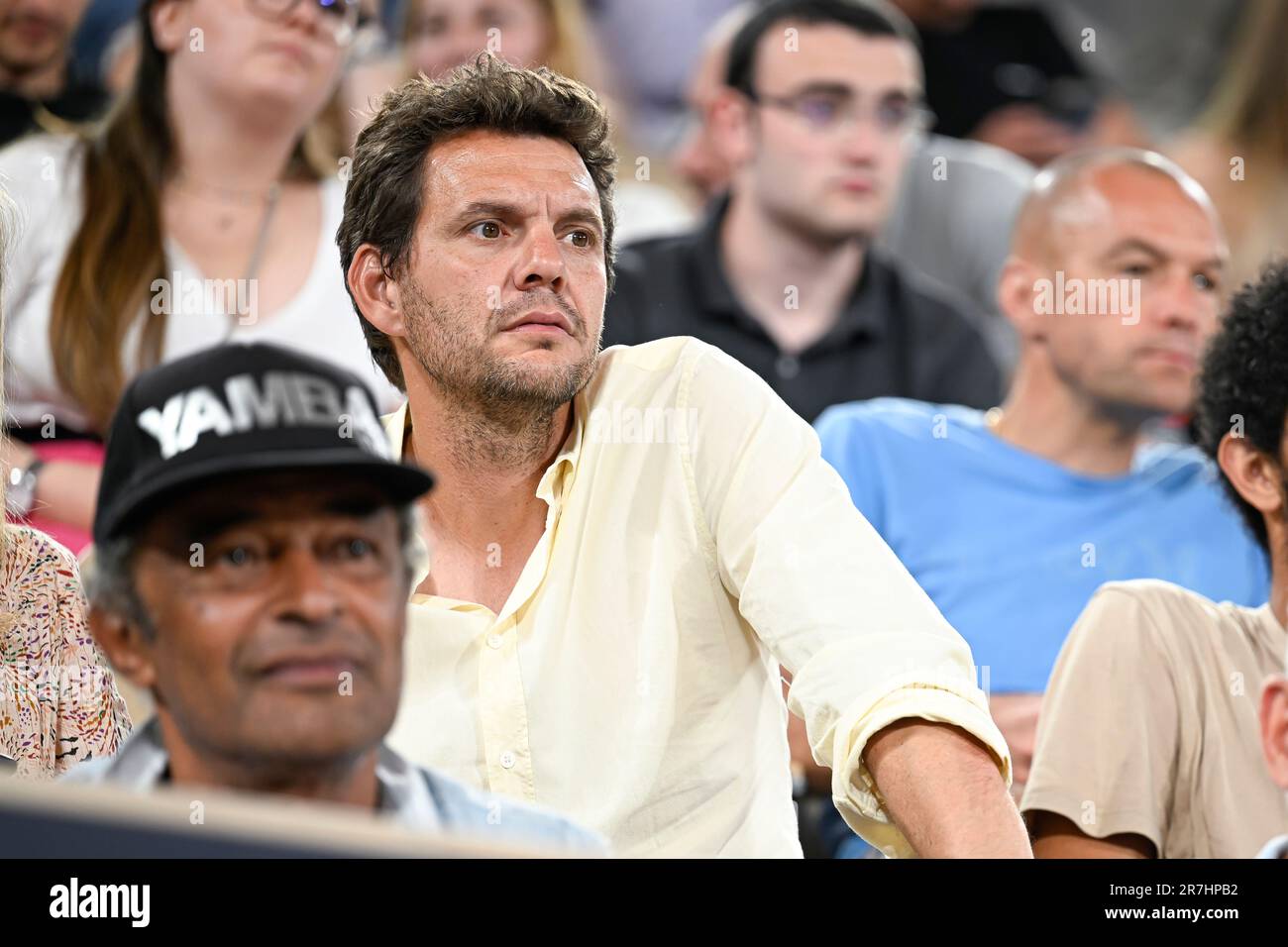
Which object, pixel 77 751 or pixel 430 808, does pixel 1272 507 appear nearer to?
pixel 430 808

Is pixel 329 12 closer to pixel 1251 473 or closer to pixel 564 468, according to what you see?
pixel 564 468

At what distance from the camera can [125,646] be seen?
2.90ft

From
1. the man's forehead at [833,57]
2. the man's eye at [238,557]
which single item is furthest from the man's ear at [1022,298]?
the man's eye at [238,557]

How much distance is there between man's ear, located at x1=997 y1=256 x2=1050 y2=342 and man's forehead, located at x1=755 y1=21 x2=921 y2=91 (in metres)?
0.38

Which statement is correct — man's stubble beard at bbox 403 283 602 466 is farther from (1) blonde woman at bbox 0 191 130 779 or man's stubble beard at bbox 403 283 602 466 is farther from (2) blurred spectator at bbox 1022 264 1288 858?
(2) blurred spectator at bbox 1022 264 1288 858

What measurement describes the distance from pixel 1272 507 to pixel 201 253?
1438 mm

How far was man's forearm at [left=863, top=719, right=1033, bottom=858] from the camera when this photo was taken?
1104 mm

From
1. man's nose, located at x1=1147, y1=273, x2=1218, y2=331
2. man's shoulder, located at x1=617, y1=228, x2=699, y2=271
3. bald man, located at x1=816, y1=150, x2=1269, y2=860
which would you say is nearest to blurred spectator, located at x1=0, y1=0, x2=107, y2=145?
man's shoulder, located at x1=617, y1=228, x2=699, y2=271

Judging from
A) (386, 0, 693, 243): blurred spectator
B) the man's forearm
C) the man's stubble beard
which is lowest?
the man's forearm

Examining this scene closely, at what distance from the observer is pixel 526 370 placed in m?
1.33

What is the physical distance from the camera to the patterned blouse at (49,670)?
1347mm

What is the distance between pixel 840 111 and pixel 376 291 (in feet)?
4.18

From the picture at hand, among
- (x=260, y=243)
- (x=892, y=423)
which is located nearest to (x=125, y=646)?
(x=892, y=423)
